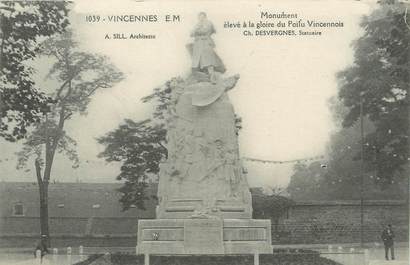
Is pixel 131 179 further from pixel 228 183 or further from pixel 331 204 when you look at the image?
pixel 228 183

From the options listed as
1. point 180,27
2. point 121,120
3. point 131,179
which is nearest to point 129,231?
point 131,179

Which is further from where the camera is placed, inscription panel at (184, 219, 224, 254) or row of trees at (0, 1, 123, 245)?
row of trees at (0, 1, 123, 245)

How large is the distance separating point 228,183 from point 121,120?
13.5m

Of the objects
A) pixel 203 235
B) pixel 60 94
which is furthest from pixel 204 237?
pixel 60 94

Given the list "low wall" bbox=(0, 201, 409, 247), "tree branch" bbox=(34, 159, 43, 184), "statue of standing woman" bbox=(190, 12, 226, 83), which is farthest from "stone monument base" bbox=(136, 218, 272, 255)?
"low wall" bbox=(0, 201, 409, 247)

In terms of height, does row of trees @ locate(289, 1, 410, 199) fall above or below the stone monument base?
above

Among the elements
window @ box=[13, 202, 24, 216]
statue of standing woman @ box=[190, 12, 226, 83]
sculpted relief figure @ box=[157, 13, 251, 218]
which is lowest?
window @ box=[13, 202, 24, 216]

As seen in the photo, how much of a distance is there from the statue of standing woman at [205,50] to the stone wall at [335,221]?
1367 cm

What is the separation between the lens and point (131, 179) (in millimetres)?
31609

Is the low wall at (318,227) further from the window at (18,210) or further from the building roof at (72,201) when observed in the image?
the window at (18,210)

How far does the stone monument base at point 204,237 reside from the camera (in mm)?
17594

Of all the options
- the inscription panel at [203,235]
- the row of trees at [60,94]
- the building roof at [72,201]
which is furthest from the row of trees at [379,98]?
the inscription panel at [203,235]

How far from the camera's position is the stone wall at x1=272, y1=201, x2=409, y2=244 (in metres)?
31.4

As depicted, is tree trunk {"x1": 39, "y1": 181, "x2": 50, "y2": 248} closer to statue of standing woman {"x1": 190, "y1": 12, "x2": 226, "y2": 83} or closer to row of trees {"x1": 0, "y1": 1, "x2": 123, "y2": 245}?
row of trees {"x1": 0, "y1": 1, "x2": 123, "y2": 245}
